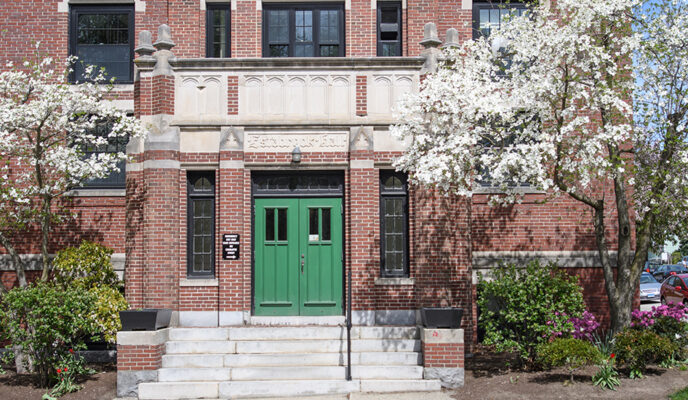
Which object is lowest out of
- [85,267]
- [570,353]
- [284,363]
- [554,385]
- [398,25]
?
[554,385]

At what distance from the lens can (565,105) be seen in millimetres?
11227

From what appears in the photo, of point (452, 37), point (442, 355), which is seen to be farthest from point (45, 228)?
point (452, 37)

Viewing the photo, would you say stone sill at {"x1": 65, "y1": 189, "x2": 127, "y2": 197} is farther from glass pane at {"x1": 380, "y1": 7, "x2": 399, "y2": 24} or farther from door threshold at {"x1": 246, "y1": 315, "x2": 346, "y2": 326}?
glass pane at {"x1": 380, "y1": 7, "x2": 399, "y2": 24}

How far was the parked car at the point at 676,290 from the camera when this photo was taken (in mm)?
23781

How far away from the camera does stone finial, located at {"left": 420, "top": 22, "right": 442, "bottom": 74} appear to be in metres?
13.0

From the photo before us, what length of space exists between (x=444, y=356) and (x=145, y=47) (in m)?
7.95

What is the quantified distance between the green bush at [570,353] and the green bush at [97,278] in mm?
7434

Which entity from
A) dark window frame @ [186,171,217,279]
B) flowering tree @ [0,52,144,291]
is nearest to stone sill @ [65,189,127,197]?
flowering tree @ [0,52,144,291]

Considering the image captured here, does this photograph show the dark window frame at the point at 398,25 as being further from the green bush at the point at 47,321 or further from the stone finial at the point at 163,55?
the green bush at the point at 47,321

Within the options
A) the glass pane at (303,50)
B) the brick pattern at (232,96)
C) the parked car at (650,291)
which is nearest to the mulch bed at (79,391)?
the brick pattern at (232,96)

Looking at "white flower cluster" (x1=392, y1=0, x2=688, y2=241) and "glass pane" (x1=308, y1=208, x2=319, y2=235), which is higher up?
"white flower cluster" (x1=392, y1=0, x2=688, y2=241)

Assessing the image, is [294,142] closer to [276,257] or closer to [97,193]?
[276,257]

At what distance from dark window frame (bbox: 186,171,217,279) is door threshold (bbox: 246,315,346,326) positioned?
3.92ft

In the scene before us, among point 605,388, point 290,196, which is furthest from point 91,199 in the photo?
point 605,388
